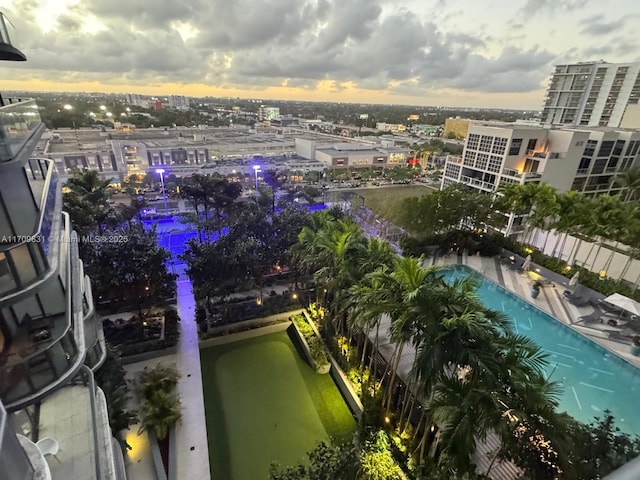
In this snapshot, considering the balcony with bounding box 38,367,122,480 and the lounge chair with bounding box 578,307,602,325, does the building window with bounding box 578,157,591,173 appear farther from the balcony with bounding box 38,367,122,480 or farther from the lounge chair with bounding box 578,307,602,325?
the balcony with bounding box 38,367,122,480

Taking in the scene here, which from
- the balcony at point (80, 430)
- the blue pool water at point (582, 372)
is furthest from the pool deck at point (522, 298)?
the balcony at point (80, 430)

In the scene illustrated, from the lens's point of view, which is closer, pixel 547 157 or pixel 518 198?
pixel 518 198

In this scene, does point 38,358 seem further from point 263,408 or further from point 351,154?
point 351,154

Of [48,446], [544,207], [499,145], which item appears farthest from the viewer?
[499,145]

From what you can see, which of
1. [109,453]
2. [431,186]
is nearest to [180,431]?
[109,453]

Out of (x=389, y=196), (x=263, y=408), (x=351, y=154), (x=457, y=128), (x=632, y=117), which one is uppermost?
(x=632, y=117)

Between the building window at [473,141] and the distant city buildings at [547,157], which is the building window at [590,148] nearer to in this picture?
the distant city buildings at [547,157]

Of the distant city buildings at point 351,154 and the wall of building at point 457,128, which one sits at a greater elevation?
the wall of building at point 457,128

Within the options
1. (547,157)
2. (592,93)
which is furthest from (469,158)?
(592,93)
